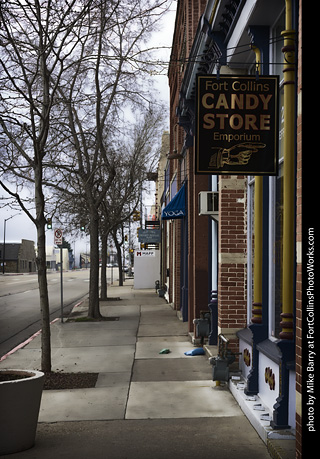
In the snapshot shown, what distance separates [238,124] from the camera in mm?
6824

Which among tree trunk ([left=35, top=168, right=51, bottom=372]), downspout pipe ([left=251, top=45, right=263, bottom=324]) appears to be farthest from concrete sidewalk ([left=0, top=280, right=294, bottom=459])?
downspout pipe ([left=251, top=45, right=263, bottom=324])

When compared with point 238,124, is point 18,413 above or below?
below

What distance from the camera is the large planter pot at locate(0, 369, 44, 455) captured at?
6543mm

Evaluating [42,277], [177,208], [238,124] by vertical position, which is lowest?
[42,277]

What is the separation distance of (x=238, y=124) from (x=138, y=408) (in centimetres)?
421

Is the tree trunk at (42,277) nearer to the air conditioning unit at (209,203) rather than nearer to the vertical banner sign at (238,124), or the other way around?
the air conditioning unit at (209,203)

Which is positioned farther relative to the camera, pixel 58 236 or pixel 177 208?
pixel 58 236

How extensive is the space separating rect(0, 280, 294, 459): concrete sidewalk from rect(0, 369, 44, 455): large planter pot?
14 centimetres

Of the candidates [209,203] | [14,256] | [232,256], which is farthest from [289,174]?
[14,256]

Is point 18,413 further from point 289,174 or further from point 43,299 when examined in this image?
point 43,299

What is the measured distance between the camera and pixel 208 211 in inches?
474

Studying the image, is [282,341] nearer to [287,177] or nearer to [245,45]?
[287,177]

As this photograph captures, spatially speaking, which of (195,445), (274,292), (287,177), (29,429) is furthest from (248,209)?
(29,429)

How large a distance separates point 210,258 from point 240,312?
404cm
